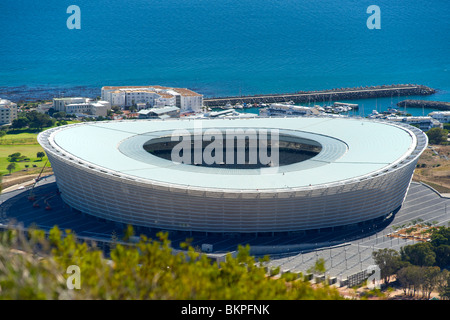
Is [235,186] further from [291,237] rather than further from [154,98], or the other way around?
[154,98]

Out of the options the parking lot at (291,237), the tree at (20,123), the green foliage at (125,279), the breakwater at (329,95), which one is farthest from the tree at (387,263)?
the breakwater at (329,95)

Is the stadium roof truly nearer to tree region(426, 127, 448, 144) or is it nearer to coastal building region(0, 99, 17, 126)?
tree region(426, 127, 448, 144)

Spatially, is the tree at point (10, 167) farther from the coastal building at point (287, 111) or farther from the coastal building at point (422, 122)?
the coastal building at point (422, 122)

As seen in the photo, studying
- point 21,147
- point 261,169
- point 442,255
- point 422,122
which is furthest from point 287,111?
point 442,255

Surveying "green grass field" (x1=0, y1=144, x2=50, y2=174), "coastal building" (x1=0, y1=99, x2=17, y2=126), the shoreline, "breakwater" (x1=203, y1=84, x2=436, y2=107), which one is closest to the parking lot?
"green grass field" (x1=0, y1=144, x2=50, y2=174)
